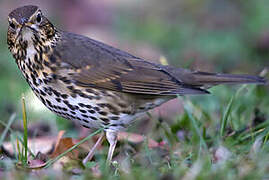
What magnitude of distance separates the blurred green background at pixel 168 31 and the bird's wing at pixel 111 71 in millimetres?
1328

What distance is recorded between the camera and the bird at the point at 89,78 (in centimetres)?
448

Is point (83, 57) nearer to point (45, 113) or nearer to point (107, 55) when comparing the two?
point (107, 55)

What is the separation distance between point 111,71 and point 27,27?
2.90ft

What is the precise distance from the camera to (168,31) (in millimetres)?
9703

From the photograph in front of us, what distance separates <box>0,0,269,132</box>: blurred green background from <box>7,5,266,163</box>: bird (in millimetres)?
1307

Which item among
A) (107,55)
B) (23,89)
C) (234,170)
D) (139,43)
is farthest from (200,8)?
(234,170)

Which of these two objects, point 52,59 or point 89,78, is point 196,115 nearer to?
point 89,78

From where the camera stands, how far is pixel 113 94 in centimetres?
467

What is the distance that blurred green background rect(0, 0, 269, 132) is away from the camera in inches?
296

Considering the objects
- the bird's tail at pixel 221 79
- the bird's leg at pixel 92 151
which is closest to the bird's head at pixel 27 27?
the bird's leg at pixel 92 151

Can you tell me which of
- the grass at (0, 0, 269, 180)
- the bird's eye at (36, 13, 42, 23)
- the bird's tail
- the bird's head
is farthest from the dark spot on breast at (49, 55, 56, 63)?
the bird's tail

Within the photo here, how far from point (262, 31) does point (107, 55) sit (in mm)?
4821

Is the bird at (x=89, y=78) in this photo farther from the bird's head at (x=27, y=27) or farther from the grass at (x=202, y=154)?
the grass at (x=202, y=154)

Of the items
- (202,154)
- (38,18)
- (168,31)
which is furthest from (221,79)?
(168,31)
